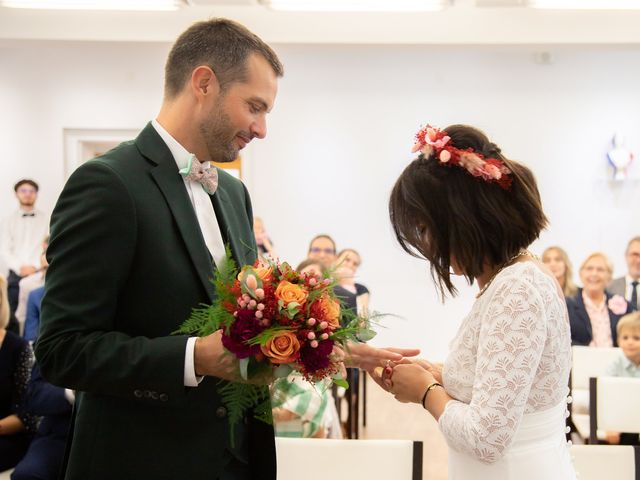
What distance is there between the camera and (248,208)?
2.16m

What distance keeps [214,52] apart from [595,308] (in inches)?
214

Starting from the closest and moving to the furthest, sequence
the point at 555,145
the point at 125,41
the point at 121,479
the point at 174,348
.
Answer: the point at 174,348, the point at 121,479, the point at 125,41, the point at 555,145

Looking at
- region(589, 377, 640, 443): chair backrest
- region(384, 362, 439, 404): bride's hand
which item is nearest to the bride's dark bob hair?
region(384, 362, 439, 404): bride's hand

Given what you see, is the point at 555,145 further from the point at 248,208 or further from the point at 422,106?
the point at 248,208

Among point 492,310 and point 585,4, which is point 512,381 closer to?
point 492,310

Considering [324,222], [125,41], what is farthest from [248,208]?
[324,222]

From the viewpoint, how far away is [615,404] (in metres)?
3.86

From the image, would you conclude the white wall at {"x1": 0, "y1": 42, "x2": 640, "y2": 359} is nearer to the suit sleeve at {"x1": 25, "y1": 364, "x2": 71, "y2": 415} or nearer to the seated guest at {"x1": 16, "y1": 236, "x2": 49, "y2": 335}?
the seated guest at {"x1": 16, "y1": 236, "x2": 49, "y2": 335}

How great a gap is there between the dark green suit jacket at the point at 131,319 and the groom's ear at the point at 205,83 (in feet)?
0.53

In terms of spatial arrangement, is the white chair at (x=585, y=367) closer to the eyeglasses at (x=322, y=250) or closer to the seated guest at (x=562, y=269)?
the seated guest at (x=562, y=269)

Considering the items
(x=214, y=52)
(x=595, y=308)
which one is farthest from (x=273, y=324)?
(x=595, y=308)

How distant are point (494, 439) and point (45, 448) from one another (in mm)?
2809

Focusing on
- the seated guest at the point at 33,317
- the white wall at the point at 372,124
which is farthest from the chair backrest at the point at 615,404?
the white wall at the point at 372,124

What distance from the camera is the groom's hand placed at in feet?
5.04
